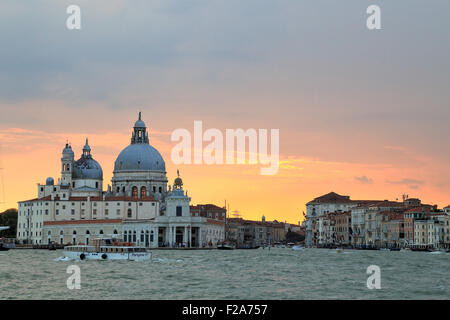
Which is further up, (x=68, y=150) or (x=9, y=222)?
(x=68, y=150)

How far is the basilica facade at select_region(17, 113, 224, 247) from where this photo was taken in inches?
4264

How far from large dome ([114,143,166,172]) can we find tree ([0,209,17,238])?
56.4 feet

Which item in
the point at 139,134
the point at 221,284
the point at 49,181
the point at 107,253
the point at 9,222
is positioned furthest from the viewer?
the point at 9,222

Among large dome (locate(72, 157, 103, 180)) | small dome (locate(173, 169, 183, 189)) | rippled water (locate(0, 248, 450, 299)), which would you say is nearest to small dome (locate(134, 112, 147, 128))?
large dome (locate(72, 157, 103, 180))

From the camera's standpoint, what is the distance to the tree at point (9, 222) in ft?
409

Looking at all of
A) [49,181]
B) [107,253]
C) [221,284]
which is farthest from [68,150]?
[221,284]

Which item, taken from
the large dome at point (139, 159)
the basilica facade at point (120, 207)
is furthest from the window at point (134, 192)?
the large dome at point (139, 159)

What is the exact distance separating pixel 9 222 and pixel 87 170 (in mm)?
14302

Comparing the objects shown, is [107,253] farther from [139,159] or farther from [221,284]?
[139,159]

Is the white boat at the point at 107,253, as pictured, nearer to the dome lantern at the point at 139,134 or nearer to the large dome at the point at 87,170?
the large dome at the point at 87,170

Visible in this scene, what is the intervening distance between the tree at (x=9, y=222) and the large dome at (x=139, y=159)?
17.2m

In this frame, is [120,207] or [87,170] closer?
[120,207]

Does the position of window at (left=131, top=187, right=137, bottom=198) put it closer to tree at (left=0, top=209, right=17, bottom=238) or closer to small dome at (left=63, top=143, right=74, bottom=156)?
small dome at (left=63, top=143, right=74, bottom=156)

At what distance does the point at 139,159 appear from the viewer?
122 meters
